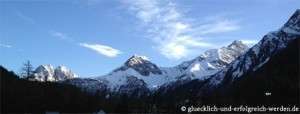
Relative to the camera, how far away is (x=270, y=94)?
142 m

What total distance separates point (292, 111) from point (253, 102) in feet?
144

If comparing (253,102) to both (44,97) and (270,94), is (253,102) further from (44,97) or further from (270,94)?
(44,97)

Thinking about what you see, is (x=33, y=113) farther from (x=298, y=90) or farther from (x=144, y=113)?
(x=298, y=90)

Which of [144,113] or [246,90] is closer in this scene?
[144,113]

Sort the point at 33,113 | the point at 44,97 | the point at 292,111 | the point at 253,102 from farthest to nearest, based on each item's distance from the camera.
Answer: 1. the point at 253,102
2. the point at 44,97
3. the point at 33,113
4. the point at 292,111

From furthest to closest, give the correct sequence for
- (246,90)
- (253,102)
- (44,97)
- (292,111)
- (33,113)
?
(246,90) < (253,102) < (44,97) < (33,113) < (292,111)

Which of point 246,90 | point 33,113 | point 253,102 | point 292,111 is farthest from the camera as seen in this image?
point 246,90

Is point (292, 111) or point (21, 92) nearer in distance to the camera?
point (292, 111)

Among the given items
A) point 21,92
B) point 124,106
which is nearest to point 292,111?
point 124,106

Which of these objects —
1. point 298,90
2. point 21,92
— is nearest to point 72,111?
point 21,92

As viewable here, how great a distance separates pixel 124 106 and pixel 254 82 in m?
46.8

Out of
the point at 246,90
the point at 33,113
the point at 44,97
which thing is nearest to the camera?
the point at 33,113

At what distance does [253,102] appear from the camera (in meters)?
148

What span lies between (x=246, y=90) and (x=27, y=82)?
63.5 meters
